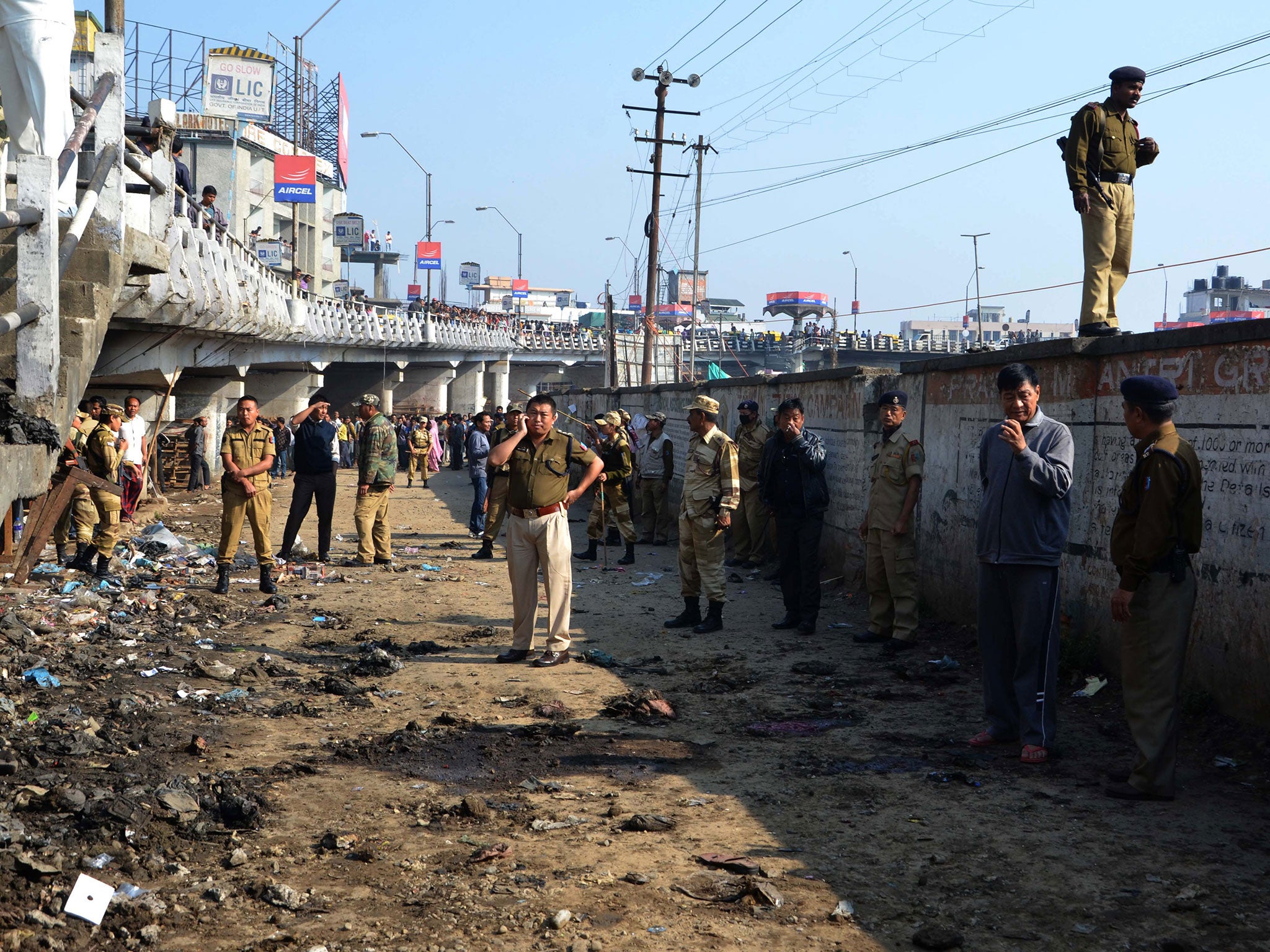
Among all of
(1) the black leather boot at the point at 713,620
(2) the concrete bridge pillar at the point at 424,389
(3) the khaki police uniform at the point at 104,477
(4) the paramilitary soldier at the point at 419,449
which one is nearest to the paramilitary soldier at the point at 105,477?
(3) the khaki police uniform at the point at 104,477

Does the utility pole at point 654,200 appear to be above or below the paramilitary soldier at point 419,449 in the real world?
above

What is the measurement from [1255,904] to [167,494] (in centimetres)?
2244

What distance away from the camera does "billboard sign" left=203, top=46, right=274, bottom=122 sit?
1805 inches

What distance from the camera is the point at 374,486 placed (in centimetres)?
1251

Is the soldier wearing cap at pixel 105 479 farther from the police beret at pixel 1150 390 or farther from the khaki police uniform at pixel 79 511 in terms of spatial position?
the police beret at pixel 1150 390

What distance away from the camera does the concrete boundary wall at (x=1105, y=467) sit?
18.6 feet

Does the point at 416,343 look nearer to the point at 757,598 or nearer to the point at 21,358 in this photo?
the point at 757,598

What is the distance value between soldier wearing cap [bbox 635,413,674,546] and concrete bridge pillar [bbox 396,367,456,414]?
37.0 m

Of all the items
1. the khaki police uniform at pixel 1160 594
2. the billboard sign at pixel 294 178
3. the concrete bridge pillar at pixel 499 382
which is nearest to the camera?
the khaki police uniform at pixel 1160 594

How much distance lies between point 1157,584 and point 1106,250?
3.38 m

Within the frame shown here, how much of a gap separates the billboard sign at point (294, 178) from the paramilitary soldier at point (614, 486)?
104 feet

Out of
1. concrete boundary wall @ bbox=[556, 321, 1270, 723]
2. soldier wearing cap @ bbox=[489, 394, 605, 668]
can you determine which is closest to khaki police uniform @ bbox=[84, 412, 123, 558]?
soldier wearing cap @ bbox=[489, 394, 605, 668]

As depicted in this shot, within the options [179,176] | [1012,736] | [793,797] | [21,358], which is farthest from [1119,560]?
[179,176]

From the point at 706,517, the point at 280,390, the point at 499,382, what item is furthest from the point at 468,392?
the point at 706,517
